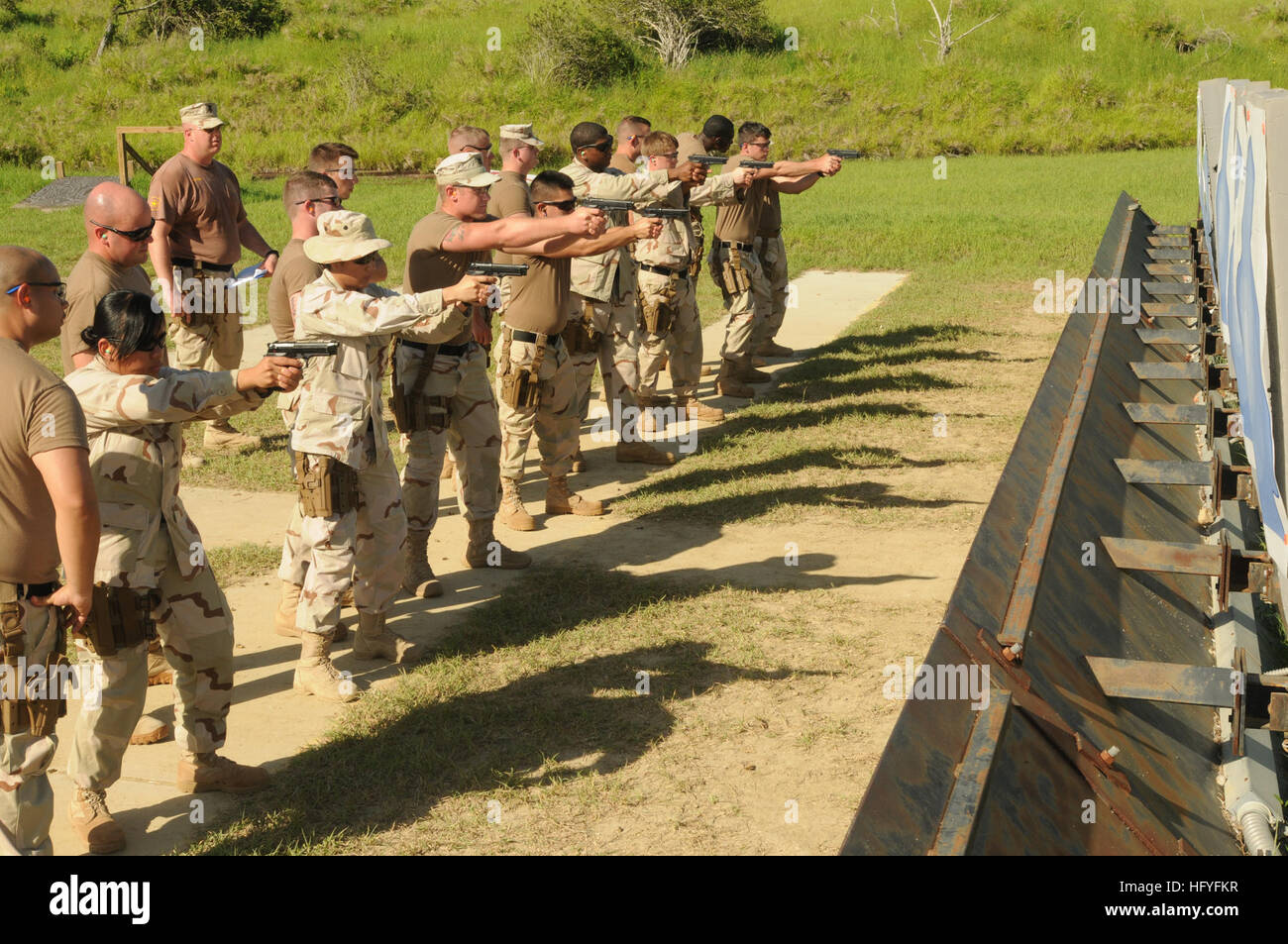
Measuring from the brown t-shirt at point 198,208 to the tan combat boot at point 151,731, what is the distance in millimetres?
4375

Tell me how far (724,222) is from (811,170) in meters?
0.91

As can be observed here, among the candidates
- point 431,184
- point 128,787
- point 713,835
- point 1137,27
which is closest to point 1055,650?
point 713,835

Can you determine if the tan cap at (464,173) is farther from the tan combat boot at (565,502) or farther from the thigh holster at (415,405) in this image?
the tan combat boot at (565,502)

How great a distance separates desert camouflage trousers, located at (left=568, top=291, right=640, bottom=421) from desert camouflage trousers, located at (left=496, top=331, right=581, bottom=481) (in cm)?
34

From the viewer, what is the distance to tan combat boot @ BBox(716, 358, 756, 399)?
38.8 ft

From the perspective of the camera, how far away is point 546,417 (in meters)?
8.52

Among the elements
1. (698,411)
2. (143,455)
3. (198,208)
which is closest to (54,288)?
(143,455)

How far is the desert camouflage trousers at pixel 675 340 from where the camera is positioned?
1041cm

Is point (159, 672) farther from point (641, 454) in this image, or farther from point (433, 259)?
point (641, 454)

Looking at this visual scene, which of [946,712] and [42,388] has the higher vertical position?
[42,388]

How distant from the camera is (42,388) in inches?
157

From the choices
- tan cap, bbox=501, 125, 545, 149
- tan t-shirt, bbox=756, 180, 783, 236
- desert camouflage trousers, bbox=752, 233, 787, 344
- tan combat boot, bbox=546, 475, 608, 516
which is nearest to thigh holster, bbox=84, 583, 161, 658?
tan combat boot, bbox=546, 475, 608, 516

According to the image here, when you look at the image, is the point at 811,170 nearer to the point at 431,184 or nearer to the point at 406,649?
the point at 406,649

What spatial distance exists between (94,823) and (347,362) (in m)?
2.17
